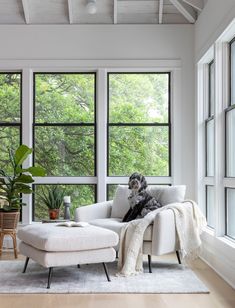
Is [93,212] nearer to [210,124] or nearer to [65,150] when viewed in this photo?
[65,150]

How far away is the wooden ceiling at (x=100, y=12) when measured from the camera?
697 cm

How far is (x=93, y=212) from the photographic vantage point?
245 inches

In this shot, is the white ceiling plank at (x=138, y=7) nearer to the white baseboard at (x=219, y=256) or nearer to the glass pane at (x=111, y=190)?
the glass pane at (x=111, y=190)

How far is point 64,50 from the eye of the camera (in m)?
7.18

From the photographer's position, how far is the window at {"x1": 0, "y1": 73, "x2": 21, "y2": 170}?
23.8 ft

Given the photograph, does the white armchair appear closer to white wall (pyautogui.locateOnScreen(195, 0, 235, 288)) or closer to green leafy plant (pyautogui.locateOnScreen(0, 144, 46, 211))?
white wall (pyautogui.locateOnScreen(195, 0, 235, 288))

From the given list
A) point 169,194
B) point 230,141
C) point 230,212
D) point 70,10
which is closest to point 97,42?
point 70,10

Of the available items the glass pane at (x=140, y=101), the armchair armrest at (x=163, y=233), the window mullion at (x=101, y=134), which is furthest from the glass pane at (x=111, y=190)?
the armchair armrest at (x=163, y=233)

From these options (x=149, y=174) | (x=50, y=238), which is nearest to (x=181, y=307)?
(x=50, y=238)

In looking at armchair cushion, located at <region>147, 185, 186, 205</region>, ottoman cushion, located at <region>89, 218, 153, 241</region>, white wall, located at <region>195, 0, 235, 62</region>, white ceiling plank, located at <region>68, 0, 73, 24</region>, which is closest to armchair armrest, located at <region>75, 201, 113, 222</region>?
ottoman cushion, located at <region>89, 218, 153, 241</region>

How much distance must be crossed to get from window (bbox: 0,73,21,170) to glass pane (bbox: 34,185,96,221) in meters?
0.61

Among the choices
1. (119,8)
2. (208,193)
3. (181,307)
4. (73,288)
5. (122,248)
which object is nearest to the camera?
(181,307)

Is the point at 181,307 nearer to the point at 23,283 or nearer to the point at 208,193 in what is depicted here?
the point at 23,283

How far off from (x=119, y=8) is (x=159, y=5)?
1.68 feet
